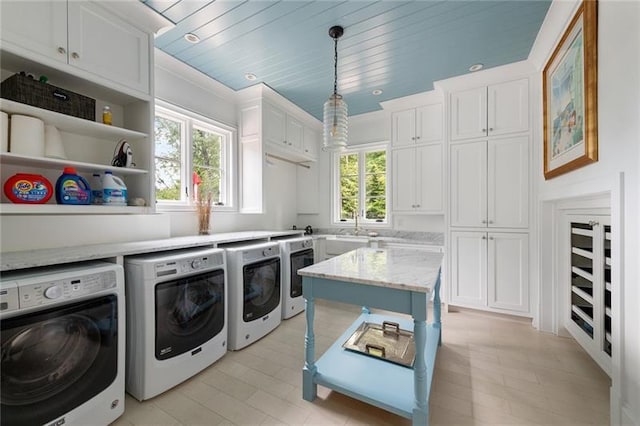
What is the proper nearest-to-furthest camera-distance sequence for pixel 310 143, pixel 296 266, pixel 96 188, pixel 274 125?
pixel 96 188 < pixel 296 266 < pixel 274 125 < pixel 310 143

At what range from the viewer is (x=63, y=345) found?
4.22 ft

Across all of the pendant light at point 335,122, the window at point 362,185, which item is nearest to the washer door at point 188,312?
the pendant light at point 335,122

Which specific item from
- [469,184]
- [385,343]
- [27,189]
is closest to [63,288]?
[27,189]

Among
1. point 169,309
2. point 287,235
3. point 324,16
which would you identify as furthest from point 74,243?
point 324,16

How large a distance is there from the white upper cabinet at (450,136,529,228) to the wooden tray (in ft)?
5.15

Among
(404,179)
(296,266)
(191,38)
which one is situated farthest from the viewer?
(404,179)

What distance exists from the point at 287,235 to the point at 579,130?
2.86m

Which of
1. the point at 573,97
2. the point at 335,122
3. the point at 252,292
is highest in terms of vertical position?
the point at 573,97

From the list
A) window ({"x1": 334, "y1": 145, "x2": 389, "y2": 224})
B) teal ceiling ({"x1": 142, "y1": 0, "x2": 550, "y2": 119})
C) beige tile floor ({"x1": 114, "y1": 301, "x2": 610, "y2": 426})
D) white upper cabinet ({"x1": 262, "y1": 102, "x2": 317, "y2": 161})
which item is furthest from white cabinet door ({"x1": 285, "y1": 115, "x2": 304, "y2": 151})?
beige tile floor ({"x1": 114, "y1": 301, "x2": 610, "y2": 426})

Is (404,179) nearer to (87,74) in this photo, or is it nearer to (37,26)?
(87,74)

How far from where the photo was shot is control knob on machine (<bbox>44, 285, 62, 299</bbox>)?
3.94 ft

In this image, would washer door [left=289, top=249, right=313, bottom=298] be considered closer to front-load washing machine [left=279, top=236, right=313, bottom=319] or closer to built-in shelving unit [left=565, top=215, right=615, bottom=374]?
front-load washing machine [left=279, top=236, right=313, bottom=319]

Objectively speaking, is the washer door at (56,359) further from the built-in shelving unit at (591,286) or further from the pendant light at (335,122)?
the built-in shelving unit at (591,286)

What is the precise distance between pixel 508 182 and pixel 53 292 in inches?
148
